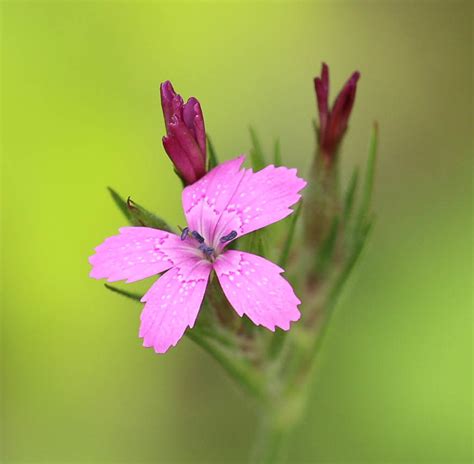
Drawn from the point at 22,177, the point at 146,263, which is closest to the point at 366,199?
the point at 146,263

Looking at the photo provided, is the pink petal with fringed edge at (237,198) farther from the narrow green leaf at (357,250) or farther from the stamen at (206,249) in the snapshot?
the narrow green leaf at (357,250)

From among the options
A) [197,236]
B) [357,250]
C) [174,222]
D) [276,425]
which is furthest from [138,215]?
[174,222]

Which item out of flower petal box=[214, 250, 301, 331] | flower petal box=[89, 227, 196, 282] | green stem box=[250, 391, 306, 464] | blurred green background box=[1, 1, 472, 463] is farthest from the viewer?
blurred green background box=[1, 1, 472, 463]

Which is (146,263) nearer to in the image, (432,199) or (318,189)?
(318,189)

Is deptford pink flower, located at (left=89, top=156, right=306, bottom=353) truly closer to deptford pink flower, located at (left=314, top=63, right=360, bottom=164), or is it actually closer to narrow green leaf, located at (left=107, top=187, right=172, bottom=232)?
narrow green leaf, located at (left=107, top=187, right=172, bottom=232)

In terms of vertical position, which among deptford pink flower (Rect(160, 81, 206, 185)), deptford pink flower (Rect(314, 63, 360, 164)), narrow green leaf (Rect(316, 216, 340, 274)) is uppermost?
deptford pink flower (Rect(314, 63, 360, 164))

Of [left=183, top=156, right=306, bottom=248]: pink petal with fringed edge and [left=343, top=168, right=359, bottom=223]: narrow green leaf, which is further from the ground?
[left=343, top=168, right=359, bottom=223]: narrow green leaf

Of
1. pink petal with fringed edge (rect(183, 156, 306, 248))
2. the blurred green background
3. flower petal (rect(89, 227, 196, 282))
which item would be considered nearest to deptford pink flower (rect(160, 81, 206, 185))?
pink petal with fringed edge (rect(183, 156, 306, 248))
